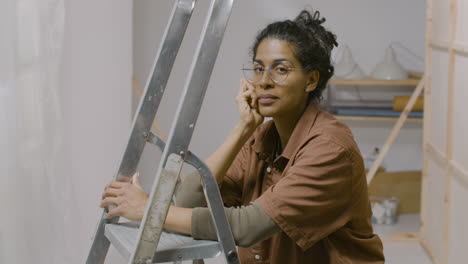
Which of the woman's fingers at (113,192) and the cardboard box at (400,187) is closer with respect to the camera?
the woman's fingers at (113,192)

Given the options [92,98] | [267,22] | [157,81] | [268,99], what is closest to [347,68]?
[267,22]

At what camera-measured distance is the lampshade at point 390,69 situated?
4.92m

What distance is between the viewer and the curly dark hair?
189cm

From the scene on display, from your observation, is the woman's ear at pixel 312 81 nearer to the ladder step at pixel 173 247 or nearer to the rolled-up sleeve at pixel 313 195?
the rolled-up sleeve at pixel 313 195

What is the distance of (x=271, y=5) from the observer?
5242mm

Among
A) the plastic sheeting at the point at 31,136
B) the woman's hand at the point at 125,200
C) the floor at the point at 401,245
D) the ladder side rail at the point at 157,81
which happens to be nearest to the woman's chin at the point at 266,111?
the ladder side rail at the point at 157,81

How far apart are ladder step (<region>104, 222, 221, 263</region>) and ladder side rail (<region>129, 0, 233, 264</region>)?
48 millimetres

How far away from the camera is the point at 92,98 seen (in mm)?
3436

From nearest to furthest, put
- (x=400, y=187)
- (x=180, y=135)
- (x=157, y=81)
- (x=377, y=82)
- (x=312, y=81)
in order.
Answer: (x=180, y=135), (x=157, y=81), (x=312, y=81), (x=377, y=82), (x=400, y=187)

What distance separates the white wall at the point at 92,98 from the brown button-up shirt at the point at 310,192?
→ 1.16 m

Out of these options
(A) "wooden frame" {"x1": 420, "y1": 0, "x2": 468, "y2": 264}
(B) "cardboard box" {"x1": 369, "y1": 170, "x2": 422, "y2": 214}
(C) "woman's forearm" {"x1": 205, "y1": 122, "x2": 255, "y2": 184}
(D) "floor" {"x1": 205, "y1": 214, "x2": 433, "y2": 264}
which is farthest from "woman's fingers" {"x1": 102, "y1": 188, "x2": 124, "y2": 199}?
(B) "cardboard box" {"x1": 369, "y1": 170, "x2": 422, "y2": 214}

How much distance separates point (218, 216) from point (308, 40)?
1.84 ft

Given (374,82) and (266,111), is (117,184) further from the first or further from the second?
(374,82)

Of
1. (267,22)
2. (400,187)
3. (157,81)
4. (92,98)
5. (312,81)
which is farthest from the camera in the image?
(267,22)
